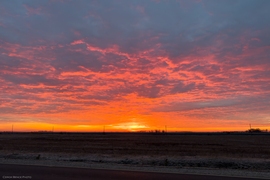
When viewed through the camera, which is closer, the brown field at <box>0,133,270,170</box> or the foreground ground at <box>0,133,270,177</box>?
the foreground ground at <box>0,133,270,177</box>

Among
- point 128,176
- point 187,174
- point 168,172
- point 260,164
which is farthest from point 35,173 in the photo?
point 260,164

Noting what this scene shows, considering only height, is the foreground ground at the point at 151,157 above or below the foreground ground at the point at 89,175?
below

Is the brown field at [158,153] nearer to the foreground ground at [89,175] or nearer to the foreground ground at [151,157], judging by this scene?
the foreground ground at [151,157]

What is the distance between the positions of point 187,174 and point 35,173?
827 centimetres

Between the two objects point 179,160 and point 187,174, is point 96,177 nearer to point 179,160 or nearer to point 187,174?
point 187,174

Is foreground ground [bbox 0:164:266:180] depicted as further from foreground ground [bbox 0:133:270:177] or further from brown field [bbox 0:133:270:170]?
brown field [bbox 0:133:270:170]

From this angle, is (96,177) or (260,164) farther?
(260,164)

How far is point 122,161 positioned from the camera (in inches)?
704

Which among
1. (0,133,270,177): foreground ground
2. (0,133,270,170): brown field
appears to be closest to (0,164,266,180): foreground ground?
(0,133,270,177): foreground ground

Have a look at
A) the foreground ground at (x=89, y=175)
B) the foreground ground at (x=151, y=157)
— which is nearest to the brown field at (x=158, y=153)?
the foreground ground at (x=151, y=157)

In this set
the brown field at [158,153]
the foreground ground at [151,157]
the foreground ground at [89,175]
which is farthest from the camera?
the brown field at [158,153]

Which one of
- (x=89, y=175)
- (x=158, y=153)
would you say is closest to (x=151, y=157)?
(x=158, y=153)

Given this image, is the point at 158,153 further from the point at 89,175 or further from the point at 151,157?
the point at 89,175

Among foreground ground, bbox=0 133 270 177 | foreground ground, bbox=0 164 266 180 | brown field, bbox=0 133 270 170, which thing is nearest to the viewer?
foreground ground, bbox=0 164 266 180
